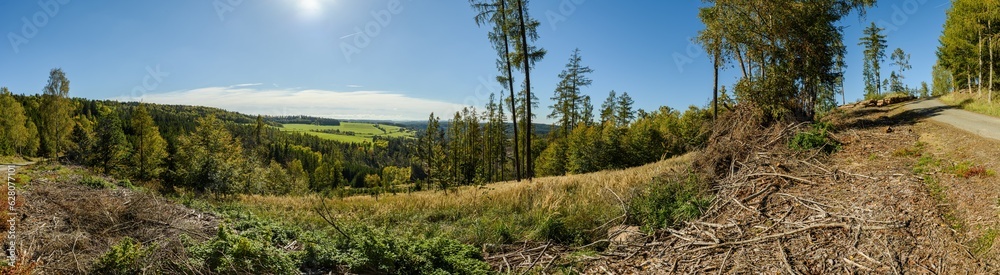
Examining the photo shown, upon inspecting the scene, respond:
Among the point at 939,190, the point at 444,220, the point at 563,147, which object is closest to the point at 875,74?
the point at 563,147

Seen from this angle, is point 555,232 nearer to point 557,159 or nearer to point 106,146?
point 106,146

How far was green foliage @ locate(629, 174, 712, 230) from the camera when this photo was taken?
6.62m

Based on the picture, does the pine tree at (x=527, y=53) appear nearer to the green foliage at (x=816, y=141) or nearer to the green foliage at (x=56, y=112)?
the green foliage at (x=816, y=141)

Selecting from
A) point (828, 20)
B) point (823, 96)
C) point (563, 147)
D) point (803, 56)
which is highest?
point (828, 20)

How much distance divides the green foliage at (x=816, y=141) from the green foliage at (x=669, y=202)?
240cm

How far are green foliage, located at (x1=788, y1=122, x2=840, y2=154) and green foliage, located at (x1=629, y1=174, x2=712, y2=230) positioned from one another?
7.89 feet

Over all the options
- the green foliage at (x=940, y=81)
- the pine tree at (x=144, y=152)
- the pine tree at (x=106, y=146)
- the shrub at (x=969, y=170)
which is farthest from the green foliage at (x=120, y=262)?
the green foliage at (x=940, y=81)

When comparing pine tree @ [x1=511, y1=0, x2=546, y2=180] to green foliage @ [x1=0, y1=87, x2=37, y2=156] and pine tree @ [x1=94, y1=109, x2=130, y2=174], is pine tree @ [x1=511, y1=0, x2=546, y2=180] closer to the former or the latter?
pine tree @ [x1=94, y1=109, x2=130, y2=174]

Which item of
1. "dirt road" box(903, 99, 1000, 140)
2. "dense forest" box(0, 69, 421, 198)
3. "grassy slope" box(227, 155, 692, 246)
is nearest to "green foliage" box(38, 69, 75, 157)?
"dense forest" box(0, 69, 421, 198)

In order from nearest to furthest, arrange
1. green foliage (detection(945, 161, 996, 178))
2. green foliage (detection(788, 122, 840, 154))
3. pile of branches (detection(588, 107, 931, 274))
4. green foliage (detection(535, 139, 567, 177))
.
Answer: pile of branches (detection(588, 107, 931, 274)), green foliage (detection(945, 161, 996, 178)), green foliage (detection(788, 122, 840, 154)), green foliage (detection(535, 139, 567, 177))

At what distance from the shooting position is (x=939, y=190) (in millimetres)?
5297

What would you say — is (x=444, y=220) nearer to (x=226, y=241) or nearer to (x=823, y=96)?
(x=226, y=241)

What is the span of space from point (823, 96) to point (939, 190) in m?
9.02

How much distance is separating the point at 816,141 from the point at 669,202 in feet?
12.2
